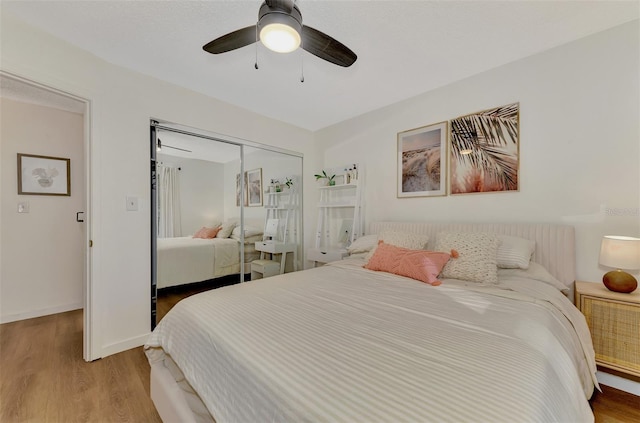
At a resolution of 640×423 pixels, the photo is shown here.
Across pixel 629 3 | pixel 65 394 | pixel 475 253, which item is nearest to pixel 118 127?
pixel 65 394

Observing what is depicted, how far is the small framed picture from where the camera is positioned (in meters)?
3.22

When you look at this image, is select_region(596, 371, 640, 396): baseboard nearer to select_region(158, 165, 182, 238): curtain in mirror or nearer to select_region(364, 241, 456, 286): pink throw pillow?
select_region(364, 241, 456, 286): pink throw pillow

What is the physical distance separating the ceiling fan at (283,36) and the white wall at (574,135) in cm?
161

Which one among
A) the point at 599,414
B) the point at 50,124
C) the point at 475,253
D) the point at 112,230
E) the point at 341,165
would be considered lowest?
the point at 599,414

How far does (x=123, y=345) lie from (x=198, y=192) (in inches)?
61.4

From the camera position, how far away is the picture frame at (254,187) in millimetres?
3215

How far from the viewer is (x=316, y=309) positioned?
51.5 inches

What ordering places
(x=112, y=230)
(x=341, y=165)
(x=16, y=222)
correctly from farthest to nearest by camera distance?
(x=341, y=165) → (x=16, y=222) → (x=112, y=230)

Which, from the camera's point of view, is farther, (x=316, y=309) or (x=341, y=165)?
(x=341, y=165)

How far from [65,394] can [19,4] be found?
2546 millimetres

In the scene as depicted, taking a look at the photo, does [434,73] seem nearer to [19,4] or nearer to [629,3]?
[629,3]

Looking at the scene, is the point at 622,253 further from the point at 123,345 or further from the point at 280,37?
the point at 123,345

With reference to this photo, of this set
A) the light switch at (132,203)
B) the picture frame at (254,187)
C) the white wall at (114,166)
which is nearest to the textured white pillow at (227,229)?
the picture frame at (254,187)

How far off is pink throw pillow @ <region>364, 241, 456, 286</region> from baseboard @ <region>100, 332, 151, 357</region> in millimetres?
2157
